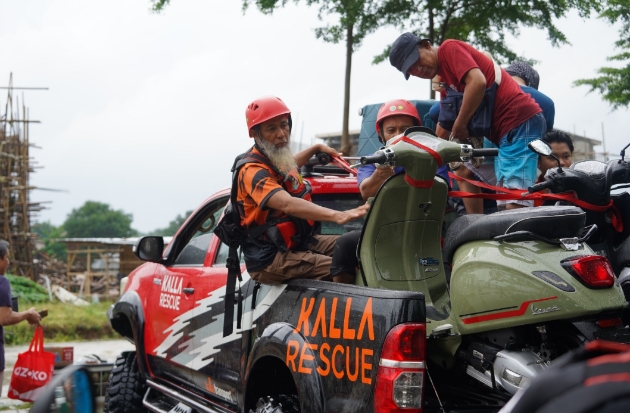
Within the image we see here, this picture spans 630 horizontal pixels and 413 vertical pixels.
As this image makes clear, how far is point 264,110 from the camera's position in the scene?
450 cm

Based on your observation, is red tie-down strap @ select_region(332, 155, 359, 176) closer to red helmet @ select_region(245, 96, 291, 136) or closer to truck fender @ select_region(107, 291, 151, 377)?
red helmet @ select_region(245, 96, 291, 136)

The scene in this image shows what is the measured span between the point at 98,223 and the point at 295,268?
90.4 meters

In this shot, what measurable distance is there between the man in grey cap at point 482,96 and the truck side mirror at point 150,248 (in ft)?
6.99

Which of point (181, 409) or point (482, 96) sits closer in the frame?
point (482, 96)

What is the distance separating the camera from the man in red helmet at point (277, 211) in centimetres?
400

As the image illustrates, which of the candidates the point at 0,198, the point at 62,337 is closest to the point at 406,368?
the point at 62,337

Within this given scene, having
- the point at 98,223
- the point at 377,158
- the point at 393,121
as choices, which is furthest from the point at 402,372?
the point at 98,223

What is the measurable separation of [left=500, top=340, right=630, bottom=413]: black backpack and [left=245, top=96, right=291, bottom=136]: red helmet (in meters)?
2.90

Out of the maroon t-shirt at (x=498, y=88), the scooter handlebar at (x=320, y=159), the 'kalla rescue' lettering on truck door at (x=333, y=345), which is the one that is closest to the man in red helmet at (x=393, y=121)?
the maroon t-shirt at (x=498, y=88)

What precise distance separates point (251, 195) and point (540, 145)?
1487 mm

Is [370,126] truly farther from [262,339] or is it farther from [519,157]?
[262,339]

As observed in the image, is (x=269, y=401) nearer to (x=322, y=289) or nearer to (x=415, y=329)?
(x=322, y=289)

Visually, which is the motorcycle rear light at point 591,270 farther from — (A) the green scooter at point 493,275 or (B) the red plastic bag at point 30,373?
(B) the red plastic bag at point 30,373

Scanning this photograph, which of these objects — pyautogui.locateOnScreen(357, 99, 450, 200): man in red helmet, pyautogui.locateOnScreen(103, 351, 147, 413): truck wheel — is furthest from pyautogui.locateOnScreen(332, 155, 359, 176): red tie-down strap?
pyautogui.locateOnScreen(103, 351, 147, 413): truck wheel
